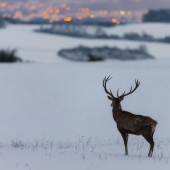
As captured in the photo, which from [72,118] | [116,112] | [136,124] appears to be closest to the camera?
[136,124]

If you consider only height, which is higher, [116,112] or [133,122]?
[116,112]

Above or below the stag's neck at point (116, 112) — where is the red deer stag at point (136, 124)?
below

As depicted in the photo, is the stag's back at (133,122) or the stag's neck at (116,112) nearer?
the stag's back at (133,122)

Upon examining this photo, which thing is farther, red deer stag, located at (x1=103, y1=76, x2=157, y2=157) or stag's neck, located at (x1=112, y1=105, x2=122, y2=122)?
stag's neck, located at (x1=112, y1=105, x2=122, y2=122)

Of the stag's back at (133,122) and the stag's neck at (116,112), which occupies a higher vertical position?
the stag's neck at (116,112)

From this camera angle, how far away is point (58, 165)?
5598 millimetres

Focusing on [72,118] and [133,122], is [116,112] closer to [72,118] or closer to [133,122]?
[133,122]

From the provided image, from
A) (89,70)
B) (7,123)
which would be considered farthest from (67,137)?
(89,70)

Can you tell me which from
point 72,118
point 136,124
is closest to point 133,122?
point 136,124

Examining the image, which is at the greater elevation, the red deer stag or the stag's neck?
the stag's neck

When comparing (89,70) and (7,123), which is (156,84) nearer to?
(89,70)

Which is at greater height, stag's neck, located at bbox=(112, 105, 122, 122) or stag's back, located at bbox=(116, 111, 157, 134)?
stag's neck, located at bbox=(112, 105, 122, 122)

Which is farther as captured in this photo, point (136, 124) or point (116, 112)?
point (116, 112)

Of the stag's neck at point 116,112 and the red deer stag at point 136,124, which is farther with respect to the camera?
the stag's neck at point 116,112
